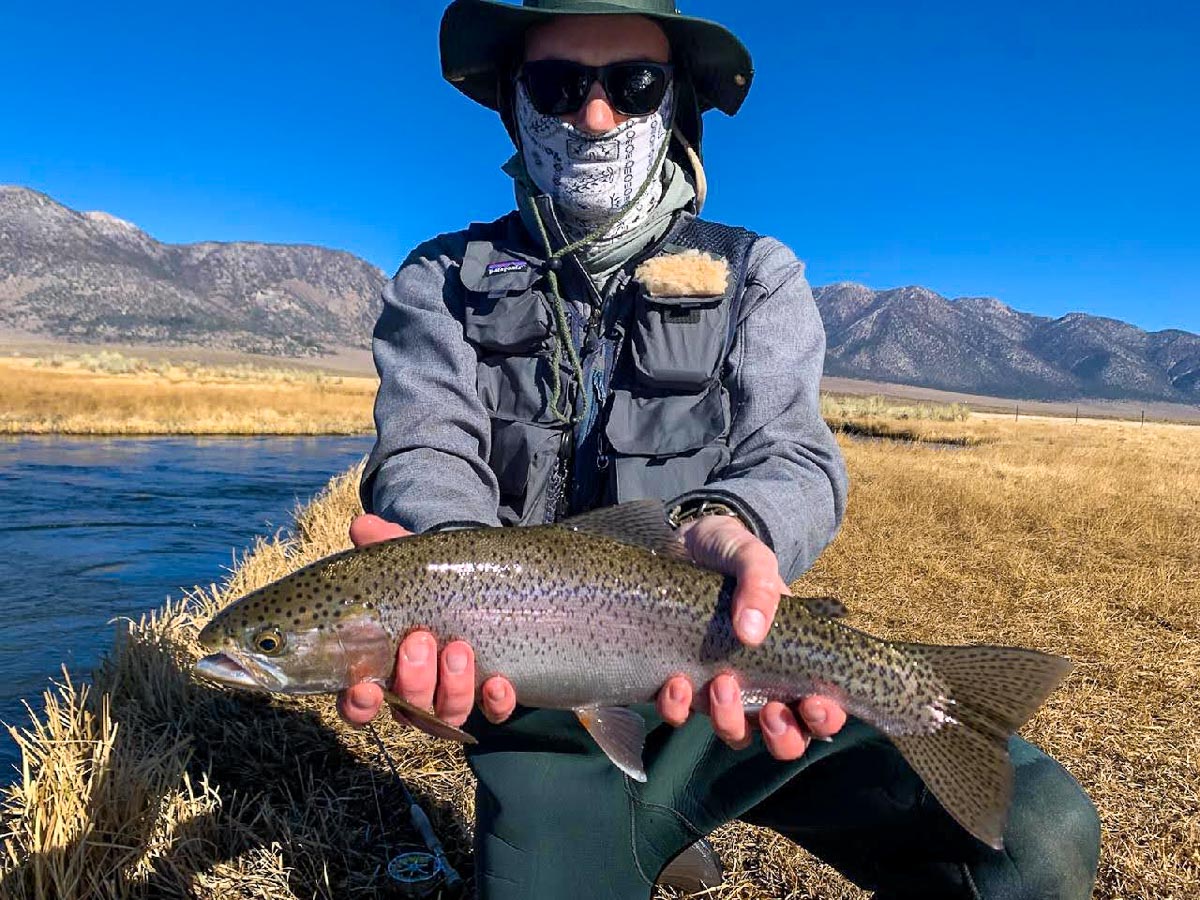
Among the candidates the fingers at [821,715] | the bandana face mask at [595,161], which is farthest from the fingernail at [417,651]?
the bandana face mask at [595,161]

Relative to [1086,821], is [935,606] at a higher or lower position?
lower

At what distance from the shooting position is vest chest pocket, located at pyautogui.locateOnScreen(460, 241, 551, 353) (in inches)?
137

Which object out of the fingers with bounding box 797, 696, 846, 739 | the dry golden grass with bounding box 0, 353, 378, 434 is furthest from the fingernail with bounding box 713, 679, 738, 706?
the dry golden grass with bounding box 0, 353, 378, 434

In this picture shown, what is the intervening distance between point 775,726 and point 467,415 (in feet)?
5.37

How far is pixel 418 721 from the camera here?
2.61m

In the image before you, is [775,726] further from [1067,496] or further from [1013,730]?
[1067,496]

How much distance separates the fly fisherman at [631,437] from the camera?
2.64 meters

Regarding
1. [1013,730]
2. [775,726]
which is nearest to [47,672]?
[775,726]

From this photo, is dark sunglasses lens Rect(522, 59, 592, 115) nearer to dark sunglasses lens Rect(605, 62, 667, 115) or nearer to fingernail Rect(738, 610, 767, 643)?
dark sunglasses lens Rect(605, 62, 667, 115)

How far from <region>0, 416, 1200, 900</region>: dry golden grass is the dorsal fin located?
6.71 feet

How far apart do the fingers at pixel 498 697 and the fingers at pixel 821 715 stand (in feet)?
2.84

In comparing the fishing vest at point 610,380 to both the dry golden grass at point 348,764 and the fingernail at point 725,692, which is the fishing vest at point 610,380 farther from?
the dry golden grass at point 348,764

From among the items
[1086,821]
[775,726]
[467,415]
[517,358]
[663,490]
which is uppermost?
[517,358]

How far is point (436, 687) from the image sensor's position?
2613 millimetres
